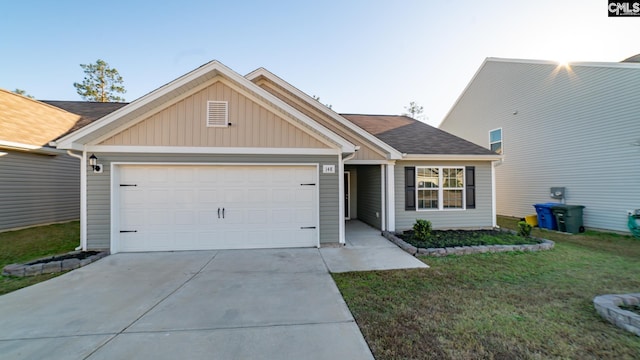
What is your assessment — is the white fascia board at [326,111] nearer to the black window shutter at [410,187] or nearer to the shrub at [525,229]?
the black window shutter at [410,187]

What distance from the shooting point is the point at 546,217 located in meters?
9.59

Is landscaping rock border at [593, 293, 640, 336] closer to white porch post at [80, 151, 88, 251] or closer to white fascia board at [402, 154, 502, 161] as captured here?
white fascia board at [402, 154, 502, 161]

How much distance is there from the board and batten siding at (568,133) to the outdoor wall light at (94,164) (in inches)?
610

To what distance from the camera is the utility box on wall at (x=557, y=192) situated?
10.0 metres

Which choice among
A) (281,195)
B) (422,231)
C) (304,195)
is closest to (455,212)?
(422,231)

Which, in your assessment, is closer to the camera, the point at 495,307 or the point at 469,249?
the point at 495,307

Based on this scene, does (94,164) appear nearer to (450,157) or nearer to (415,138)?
(415,138)

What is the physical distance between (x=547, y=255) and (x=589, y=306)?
Answer: 118 inches

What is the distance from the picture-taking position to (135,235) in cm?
637

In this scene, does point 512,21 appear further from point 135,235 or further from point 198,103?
point 135,235

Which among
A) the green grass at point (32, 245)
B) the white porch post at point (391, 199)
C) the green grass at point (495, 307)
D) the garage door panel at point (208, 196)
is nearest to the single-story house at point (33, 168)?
the green grass at point (32, 245)

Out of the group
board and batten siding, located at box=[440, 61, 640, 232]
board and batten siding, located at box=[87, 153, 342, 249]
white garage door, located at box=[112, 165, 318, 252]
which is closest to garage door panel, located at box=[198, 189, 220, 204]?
white garage door, located at box=[112, 165, 318, 252]

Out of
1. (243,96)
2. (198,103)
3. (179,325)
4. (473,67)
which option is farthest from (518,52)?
(179,325)

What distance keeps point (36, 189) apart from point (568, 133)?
19910mm
